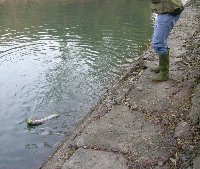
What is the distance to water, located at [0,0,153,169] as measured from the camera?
6766 millimetres

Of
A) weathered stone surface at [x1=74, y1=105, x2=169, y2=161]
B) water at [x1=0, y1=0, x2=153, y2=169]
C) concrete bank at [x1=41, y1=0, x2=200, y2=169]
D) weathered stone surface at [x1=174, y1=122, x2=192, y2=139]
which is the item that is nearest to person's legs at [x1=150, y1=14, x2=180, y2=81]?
concrete bank at [x1=41, y1=0, x2=200, y2=169]

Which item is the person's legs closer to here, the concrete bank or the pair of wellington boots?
the pair of wellington boots

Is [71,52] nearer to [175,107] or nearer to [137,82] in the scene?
[137,82]

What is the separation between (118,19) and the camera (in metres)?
16.5

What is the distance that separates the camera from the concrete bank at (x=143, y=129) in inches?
184

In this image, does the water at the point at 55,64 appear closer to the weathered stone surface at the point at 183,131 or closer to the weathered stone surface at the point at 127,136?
the weathered stone surface at the point at 127,136

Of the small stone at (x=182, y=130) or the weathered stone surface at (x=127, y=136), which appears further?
the small stone at (x=182, y=130)

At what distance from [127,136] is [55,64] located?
5.67m

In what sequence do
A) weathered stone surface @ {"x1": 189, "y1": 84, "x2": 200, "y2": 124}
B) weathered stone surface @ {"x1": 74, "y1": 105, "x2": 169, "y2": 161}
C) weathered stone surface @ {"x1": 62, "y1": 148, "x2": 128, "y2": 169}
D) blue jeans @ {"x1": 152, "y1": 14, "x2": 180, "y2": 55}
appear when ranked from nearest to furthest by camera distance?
weathered stone surface @ {"x1": 62, "y1": 148, "x2": 128, "y2": 169}, weathered stone surface @ {"x1": 74, "y1": 105, "x2": 169, "y2": 161}, weathered stone surface @ {"x1": 189, "y1": 84, "x2": 200, "y2": 124}, blue jeans @ {"x1": 152, "y1": 14, "x2": 180, "y2": 55}

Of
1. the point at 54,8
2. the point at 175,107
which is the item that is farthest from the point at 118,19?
the point at 175,107

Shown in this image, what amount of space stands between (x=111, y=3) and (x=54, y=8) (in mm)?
3277

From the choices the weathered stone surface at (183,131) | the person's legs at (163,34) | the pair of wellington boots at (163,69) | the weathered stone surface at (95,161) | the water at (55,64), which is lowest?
the water at (55,64)

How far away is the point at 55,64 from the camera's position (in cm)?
A: 1053

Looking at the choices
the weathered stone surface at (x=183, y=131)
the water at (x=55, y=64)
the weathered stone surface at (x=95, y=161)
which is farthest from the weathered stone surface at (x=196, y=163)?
the water at (x=55, y=64)
